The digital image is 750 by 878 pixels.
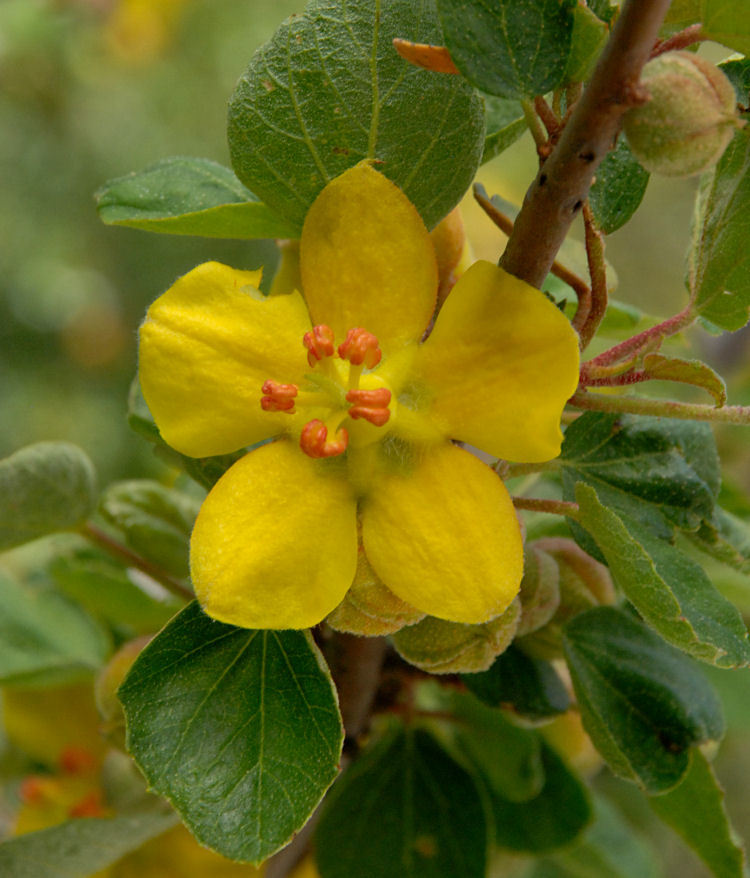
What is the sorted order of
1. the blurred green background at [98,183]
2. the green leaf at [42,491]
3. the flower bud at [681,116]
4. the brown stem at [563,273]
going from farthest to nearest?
1. the blurred green background at [98,183]
2. the green leaf at [42,491]
3. the brown stem at [563,273]
4. the flower bud at [681,116]

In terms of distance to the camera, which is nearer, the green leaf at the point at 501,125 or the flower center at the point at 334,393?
the flower center at the point at 334,393

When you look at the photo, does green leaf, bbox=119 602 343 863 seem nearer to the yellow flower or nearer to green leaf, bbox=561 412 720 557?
the yellow flower

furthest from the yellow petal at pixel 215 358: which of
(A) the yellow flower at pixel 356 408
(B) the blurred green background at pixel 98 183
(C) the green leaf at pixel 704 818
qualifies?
(B) the blurred green background at pixel 98 183

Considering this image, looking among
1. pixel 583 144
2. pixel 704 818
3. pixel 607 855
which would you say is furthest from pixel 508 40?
pixel 607 855

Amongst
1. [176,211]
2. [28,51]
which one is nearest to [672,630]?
[176,211]

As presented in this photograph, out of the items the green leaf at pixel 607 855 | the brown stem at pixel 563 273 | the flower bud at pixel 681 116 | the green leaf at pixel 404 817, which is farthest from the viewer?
the green leaf at pixel 607 855

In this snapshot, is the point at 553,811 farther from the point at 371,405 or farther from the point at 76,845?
the point at 371,405

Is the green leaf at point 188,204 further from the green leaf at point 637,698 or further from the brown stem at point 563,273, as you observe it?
the green leaf at point 637,698
